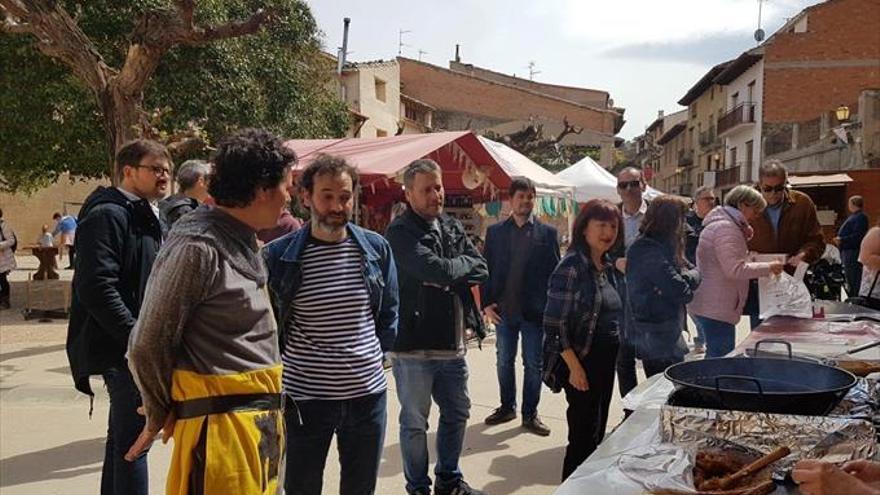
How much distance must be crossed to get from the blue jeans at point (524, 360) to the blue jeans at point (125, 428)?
2.73 metres

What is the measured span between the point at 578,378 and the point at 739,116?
35.3 m

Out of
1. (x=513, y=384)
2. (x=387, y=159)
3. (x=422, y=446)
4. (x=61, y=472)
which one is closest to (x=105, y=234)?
(x=422, y=446)

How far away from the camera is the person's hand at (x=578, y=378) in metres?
3.29

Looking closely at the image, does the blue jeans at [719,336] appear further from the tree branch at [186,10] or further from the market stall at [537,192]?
the tree branch at [186,10]

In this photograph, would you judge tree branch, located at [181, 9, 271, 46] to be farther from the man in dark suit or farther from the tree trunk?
the man in dark suit

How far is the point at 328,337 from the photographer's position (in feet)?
8.54

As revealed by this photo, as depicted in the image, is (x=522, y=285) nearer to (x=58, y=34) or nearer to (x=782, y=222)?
(x=782, y=222)

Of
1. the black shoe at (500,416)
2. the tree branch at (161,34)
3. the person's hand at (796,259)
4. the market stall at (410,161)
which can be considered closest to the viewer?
the person's hand at (796,259)

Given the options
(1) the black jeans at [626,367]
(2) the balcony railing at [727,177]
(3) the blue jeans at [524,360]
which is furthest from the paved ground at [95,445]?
(2) the balcony railing at [727,177]

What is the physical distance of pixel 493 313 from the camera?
16.1 feet

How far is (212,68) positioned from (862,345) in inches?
446

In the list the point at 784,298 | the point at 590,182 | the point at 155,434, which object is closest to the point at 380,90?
the point at 590,182

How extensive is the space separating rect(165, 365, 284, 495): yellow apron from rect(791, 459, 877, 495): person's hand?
1346 millimetres

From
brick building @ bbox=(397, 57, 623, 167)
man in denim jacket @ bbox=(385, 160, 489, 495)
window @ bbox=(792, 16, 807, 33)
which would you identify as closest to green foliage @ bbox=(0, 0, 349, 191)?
man in denim jacket @ bbox=(385, 160, 489, 495)
